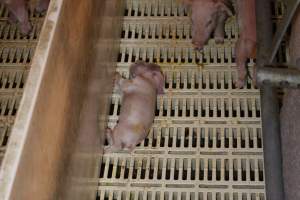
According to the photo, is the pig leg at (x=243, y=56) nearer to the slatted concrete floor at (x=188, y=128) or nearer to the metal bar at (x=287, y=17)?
the slatted concrete floor at (x=188, y=128)

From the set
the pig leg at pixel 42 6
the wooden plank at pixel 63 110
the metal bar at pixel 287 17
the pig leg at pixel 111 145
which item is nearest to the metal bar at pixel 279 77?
the metal bar at pixel 287 17

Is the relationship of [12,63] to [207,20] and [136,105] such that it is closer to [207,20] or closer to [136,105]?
[136,105]

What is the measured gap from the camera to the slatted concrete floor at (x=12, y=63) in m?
Answer: 1.62

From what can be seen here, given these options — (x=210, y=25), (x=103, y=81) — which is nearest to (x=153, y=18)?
(x=210, y=25)

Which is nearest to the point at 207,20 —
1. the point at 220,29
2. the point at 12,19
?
the point at 220,29

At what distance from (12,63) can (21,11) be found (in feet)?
0.60

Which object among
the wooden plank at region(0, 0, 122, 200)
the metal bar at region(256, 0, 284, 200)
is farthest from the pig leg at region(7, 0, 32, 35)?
the metal bar at region(256, 0, 284, 200)

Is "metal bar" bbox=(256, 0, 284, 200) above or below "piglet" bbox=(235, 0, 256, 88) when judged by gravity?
below

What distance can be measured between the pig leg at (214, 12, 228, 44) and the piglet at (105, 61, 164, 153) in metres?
0.25

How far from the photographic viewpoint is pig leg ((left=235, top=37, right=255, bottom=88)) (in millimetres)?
1744

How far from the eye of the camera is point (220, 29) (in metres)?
1.84

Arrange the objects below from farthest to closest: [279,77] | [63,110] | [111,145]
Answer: [111,145]
[279,77]
[63,110]

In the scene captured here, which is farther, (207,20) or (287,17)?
(207,20)

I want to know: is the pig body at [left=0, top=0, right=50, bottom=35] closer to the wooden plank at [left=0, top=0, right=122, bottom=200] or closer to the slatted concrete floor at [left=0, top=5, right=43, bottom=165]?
the slatted concrete floor at [left=0, top=5, right=43, bottom=165]
